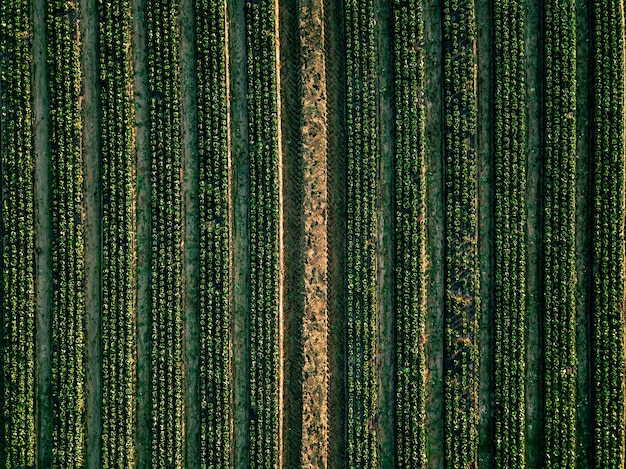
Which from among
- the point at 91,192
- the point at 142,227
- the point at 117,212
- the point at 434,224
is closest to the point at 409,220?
the point at 434,224

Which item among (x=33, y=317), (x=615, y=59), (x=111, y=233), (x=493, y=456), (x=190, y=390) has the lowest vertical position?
(x=493, y=456)

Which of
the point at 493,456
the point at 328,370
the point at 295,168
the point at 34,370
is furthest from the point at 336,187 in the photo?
the point at 34,370

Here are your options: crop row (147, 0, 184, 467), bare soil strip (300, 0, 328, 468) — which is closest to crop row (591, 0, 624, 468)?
bare soil strip (300, 0, 328, 468)

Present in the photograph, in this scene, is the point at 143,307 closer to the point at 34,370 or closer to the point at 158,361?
the point at 158,361

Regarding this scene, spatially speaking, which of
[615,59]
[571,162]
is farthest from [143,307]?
[615,59]

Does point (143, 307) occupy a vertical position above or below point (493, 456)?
above

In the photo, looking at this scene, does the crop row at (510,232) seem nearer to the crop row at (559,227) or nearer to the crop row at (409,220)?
the crop row at (559,227)
